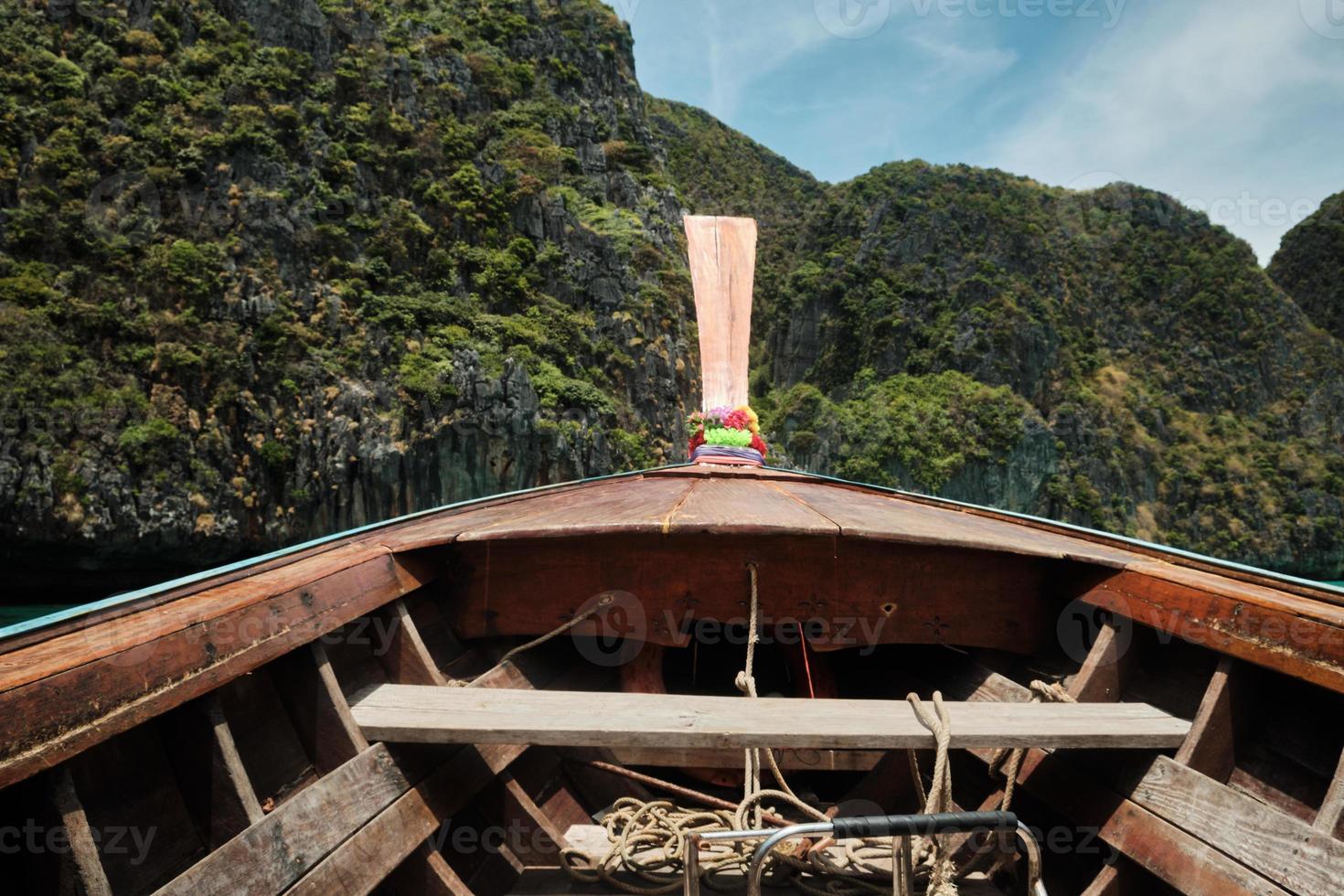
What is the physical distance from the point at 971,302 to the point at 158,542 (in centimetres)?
3658

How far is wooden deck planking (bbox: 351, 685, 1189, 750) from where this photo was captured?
1.09 meters

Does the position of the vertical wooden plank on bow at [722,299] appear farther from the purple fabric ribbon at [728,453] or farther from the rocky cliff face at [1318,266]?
the rocky cliff face at [1318,266]

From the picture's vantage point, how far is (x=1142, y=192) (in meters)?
49.9

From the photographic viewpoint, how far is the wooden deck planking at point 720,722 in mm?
1088

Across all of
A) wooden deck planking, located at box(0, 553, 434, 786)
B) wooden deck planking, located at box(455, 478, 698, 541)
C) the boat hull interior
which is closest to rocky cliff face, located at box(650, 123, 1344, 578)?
wooden deck planking, located at box(455, 478, 698, 541)

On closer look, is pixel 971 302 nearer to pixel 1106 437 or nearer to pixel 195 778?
pixel 1106 437

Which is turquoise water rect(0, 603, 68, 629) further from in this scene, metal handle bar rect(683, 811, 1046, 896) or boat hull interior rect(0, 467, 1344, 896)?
metal handle bar rect(683, 811, 1046, 896)

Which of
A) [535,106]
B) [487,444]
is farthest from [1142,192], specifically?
[487,444]

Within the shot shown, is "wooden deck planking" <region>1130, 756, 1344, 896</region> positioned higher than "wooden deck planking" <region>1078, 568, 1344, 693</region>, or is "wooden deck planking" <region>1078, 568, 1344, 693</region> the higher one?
"wooden deck planking" <region>1078, 568, 1344, 693</region>

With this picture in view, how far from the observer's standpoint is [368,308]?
17766 mm

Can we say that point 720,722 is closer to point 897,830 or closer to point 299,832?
point 897,830

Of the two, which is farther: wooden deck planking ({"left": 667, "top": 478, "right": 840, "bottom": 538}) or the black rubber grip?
wooden deck planking ({"left": 667, "top": 478, "right": 840, "bottom": 538})

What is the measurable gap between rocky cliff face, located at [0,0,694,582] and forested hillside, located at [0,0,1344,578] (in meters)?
0.07

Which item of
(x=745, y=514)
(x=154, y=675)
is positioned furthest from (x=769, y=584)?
(x=154, y=675)
